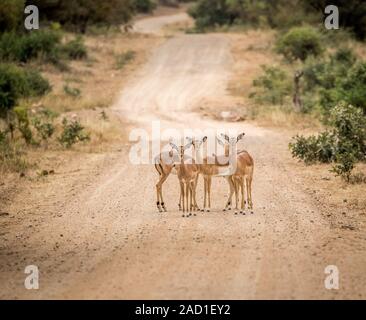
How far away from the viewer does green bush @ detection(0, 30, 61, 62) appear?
37188 mm

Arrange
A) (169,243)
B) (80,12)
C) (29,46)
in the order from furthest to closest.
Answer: (80,12) → (29,46) → (169,243)

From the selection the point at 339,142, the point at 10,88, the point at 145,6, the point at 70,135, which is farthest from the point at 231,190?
the point at 145,6

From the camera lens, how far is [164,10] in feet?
287

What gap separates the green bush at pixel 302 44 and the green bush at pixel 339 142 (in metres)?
21.3

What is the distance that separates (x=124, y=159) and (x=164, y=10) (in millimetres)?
68972

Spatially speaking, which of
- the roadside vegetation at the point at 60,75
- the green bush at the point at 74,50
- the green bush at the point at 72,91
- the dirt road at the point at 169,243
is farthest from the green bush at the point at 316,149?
the green bush at the point at 74,50

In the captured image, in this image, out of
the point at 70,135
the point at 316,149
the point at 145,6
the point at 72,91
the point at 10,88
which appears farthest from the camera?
the point at 145,6

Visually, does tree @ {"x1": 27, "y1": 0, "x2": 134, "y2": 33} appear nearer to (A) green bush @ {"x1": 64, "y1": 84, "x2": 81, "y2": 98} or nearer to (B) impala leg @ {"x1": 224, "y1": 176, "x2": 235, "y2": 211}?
(A) green bush @ {"x1": 64, "y1": 84, "x2": 81, "y2": 98}

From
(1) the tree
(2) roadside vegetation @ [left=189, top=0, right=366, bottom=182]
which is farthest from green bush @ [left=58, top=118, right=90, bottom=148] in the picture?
(1) the tree

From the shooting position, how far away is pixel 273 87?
1303 inches

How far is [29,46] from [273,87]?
40.7 ft

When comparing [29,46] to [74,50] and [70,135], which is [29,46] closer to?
[74,50]

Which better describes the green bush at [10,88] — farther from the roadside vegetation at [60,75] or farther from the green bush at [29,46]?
the green bush at [29,46]
